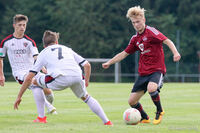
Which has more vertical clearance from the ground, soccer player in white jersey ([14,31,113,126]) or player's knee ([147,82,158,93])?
soccer player in white jersey ([14,31,113,126])

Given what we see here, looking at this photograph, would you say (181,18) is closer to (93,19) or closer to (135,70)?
(93,19)

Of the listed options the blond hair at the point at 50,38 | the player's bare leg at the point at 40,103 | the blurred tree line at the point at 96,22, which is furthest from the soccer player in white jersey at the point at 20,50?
the blurred tree line at the point at 96,22

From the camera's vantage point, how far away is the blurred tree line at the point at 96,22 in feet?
138

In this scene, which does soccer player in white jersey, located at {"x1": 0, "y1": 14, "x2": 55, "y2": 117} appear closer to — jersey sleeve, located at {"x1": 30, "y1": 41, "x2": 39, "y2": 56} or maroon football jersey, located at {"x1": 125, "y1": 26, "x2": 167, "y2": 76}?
jersey sleeve, located at {"x1": 30, "y1": 41, "x2": 39, "y2": 56}

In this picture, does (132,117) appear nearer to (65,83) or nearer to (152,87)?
(152,87)

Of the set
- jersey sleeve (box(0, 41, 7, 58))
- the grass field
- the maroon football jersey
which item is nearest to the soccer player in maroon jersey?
the maroon football jersey

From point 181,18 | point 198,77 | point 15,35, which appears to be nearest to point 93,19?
point 181,18

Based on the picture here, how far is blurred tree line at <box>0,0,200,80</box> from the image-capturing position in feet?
138

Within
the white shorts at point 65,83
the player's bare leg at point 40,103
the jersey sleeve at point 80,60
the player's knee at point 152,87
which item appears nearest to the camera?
the white shorts at point 65,83

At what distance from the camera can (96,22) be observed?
142 ft

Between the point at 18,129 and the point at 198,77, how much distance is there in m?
29.4

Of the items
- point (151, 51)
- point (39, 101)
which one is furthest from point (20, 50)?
point (151, 51)

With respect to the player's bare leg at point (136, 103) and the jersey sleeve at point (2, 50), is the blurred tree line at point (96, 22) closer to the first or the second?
the jersey sleeve at point (2, 50)

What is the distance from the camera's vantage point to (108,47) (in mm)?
41844
